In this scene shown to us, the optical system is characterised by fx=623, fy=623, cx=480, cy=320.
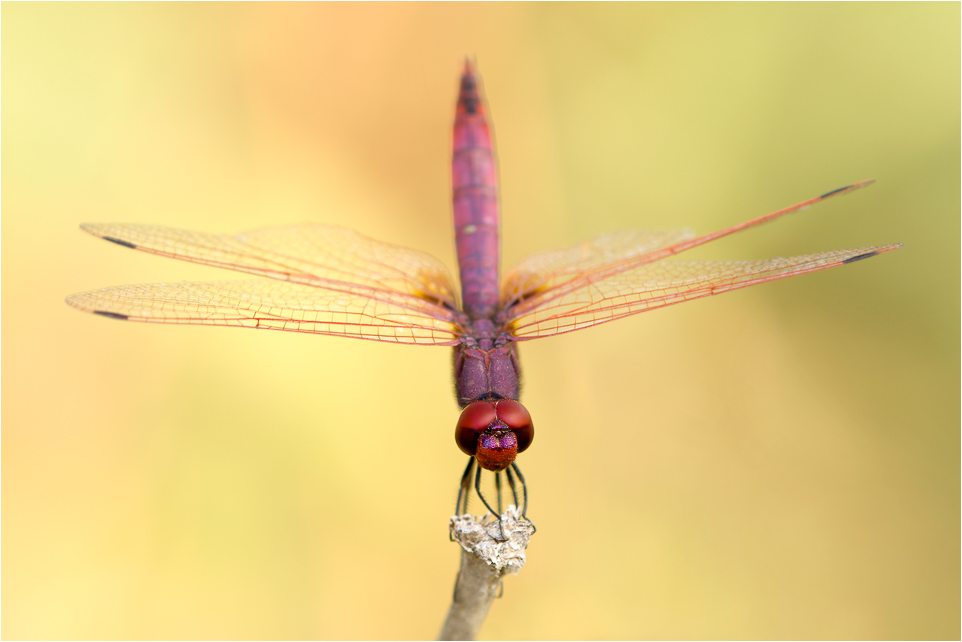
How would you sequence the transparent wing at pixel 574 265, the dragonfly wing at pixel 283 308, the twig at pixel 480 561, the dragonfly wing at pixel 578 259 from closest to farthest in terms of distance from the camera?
the twig at pixel 480 561 < the dragonfly wing at pixel 283 308 < the transparent wing at pixel 574 265 < the dragonfly wing at pixel 578 259

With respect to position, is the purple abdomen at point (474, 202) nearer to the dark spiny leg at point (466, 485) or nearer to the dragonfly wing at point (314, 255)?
the dragonfly wing at point (314, 255)

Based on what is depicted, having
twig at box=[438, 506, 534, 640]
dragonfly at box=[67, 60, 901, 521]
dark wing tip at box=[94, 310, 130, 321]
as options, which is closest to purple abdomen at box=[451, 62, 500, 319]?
dragonfly at box=[67, 60, 901, 521]

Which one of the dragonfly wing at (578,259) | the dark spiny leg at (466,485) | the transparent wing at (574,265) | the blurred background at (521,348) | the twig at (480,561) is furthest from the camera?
the blurred background at (521,348)

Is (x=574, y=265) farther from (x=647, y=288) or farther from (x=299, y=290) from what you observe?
(x=299, y=290)

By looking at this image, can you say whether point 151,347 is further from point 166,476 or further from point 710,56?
point 710,56

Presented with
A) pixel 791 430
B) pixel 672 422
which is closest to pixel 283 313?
pixel 672 422

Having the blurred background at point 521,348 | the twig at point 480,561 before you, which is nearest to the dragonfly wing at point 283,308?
the twig at point 480,561


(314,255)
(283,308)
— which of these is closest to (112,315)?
(283,308)
